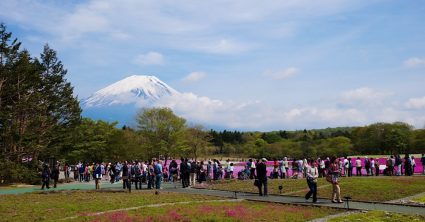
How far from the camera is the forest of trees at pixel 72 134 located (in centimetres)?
4162

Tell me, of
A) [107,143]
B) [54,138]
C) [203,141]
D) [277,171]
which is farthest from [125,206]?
[203,141]

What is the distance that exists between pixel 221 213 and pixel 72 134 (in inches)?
1568

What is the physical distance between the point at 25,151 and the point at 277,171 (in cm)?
2431

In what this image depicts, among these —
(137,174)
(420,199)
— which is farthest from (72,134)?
(420,199)

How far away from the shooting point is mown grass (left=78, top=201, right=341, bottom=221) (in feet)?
52.4

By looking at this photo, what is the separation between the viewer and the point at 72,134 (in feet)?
173

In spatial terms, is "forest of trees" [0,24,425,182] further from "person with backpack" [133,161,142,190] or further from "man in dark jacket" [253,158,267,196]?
"man in dark jacket" [253,158,267,196]

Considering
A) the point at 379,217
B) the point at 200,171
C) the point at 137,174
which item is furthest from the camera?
the point at 200,171

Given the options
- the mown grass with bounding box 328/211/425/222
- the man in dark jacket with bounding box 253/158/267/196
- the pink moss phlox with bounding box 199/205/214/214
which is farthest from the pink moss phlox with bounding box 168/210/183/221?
the man in dark jacket with bounding box 253/158/267/196

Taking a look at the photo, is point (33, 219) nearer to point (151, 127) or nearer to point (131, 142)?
point (131, 142)

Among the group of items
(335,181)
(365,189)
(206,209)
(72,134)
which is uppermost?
(72,134)

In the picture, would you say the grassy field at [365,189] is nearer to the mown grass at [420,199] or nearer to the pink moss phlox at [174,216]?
the mown grass at [420,199]

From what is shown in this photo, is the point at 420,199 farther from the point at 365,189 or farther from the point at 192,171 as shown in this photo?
the point at 192,171

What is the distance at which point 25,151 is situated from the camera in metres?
41.5
